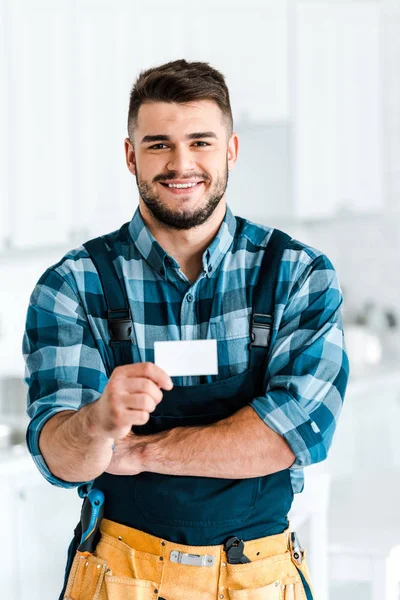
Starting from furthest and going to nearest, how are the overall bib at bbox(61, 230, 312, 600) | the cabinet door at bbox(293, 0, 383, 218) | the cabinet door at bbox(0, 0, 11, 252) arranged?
the cabinet door at bbox(293, 0, 383, 218), the cabinet door at bbox(0, 0, 11, 252), the overall bib at bbox(61, 230, 312, 600)

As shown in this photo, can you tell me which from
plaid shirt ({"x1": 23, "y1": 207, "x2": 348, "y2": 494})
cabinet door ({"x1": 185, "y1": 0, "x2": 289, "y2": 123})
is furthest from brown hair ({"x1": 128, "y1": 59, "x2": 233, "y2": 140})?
cabinet door ({"x1": 185, "y1": 0, "x2": 289, "y2": 123})

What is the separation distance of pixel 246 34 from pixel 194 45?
34cm

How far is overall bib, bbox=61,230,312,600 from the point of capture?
5.46 feet

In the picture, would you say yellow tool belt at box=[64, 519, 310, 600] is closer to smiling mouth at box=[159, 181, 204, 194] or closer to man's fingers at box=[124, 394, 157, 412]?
man's fingers at box=[124, 394, 157, 412]

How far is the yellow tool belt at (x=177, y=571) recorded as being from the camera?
1639mm

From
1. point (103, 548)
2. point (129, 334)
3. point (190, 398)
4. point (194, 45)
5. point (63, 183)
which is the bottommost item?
point (103, 548)

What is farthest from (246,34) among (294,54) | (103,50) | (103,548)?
(103,548)

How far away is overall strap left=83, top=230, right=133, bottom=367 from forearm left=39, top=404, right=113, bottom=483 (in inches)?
6.1

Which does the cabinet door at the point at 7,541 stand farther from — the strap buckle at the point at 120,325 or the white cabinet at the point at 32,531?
the strap buckle at the point at 120,325

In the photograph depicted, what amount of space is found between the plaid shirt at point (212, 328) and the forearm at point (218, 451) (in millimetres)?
26

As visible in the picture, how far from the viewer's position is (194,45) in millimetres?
3852

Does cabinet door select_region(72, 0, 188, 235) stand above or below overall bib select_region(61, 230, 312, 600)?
above

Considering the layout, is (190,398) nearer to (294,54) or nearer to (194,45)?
(194,45)

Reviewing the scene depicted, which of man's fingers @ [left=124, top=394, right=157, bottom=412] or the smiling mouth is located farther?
the smiling mouth
